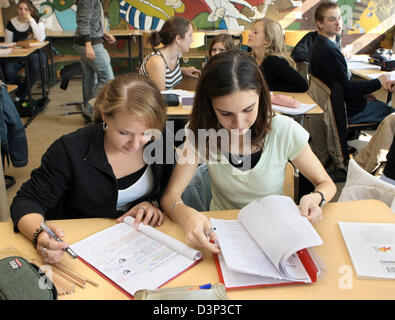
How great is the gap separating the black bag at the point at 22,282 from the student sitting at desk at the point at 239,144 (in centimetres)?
48

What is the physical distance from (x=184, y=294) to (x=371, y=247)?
59cm

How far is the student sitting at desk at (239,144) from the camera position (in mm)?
1352

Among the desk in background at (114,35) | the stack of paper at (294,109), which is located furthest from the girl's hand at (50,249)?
the desk in background at (114,35)

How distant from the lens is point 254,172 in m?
1.51

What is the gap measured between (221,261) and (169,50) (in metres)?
2.43

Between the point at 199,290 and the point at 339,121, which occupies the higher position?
the point at 199,290

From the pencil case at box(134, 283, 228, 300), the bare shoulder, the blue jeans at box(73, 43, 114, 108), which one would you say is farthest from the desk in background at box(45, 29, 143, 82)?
the pencil case at box(134, 283, 228, 300)

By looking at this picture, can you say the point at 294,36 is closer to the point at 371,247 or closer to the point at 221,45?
the point at 221,45

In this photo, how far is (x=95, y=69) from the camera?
444 cm

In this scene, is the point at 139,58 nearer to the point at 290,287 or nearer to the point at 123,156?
the point at 123,156

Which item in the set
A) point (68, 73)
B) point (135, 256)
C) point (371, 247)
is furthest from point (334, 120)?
point (68, 73)

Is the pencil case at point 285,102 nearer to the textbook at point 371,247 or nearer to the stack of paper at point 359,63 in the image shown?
the stack of paper at point 359,63

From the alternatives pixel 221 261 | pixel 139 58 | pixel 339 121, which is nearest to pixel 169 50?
pixel 339 121
